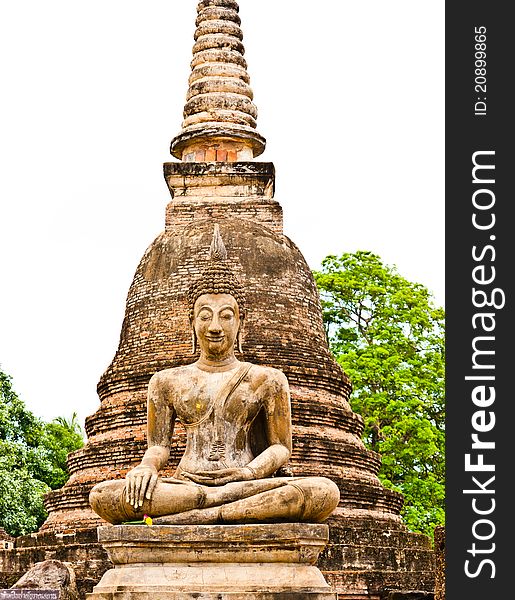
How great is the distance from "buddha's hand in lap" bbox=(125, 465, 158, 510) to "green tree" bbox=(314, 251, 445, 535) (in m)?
17.5

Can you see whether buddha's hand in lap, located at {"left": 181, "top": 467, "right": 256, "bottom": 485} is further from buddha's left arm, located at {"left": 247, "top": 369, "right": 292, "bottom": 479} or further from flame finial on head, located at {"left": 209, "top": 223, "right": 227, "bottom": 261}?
flame finial on head, located at {"left": 209, "top": 223, "right": 227, "bottom": 261}

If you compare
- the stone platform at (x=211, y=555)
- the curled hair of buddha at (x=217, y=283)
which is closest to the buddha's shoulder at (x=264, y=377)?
the curled hair of buddha at (x=217, y=283)

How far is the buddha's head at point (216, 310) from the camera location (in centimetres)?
807

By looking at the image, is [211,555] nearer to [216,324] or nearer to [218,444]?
[218,444]

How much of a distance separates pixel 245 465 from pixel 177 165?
1349cm

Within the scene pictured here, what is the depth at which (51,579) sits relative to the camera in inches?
474

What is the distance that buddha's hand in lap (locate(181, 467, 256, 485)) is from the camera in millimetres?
7559

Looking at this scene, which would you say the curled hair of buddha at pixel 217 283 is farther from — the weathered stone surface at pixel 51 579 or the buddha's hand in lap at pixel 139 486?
the weathered stone surface at pixel 51 579

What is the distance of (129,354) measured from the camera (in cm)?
1900

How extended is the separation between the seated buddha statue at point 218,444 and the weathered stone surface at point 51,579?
14.1ft

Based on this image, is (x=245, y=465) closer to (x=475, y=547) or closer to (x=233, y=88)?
(x=475, y=547)

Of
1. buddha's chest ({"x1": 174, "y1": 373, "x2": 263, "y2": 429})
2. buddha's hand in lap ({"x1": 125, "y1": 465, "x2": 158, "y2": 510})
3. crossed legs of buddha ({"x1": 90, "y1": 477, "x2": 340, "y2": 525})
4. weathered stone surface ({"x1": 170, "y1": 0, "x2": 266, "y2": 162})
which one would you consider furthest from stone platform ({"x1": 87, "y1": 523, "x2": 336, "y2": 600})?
weathered stone surface ({"x1": 170, "y1": 0, "x2": 266, "y2": 162})

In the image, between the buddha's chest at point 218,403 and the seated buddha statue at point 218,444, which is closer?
the seated buddha statue at point 218,444

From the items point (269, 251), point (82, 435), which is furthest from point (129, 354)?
point (82, 435)
